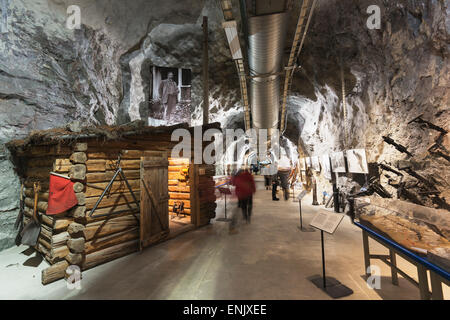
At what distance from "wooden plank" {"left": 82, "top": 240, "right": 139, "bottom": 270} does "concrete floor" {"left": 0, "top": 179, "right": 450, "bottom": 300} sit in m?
0.14

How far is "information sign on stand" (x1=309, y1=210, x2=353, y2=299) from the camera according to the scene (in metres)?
3.09

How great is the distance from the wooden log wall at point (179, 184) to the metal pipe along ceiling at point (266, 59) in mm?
4857

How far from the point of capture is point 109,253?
444 centimetres

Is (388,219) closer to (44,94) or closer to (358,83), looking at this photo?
(358,83)

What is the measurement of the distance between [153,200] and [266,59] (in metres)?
6.40

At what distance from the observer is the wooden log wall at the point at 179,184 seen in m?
8.31

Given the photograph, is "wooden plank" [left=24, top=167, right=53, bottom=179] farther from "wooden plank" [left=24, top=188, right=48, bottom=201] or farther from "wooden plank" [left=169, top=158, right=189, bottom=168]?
"wooden plank" [left=169, top=158, right=189, bottom=168]

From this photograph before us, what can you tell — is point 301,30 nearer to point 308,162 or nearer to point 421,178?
point 421,178

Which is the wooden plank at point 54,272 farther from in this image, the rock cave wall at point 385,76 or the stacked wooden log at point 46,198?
the rock cave wall at point 385,76

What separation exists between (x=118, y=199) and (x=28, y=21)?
6.74 meters

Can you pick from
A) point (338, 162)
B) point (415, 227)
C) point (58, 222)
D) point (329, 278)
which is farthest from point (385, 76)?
point (58, 222)

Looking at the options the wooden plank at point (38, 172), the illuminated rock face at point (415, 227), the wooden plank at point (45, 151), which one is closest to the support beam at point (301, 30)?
the illuminated rock face at point (415, 227)

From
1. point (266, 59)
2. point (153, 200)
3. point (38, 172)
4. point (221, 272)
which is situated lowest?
point (221, 272)

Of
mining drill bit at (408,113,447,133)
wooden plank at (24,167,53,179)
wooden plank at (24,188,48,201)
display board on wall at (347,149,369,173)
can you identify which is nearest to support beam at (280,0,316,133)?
mining drill bit at (408,113,447,133)
